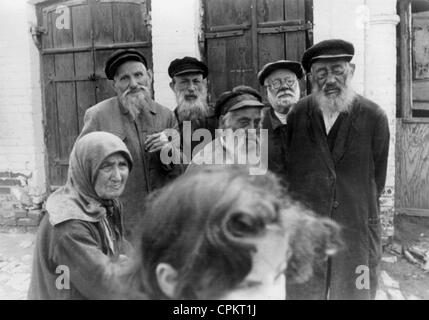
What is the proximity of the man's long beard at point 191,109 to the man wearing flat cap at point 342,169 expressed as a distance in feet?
2.68

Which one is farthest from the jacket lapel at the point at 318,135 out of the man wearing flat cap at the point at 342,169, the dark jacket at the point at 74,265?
the dark jacket at the point at 74,265

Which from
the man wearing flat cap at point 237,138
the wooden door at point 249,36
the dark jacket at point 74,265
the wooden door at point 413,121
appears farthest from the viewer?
the wooden door at point 413,121

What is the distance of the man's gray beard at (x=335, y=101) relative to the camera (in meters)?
2.37

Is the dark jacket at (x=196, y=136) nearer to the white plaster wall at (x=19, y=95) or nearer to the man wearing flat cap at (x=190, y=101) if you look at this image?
the man wearing flat cap at (x=190, y=101)

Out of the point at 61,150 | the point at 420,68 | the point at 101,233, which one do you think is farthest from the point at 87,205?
the point at 420,68

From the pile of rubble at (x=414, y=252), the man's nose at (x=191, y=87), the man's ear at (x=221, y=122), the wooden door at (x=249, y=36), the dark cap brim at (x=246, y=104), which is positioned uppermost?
the wooden door at (x=249, y=36)

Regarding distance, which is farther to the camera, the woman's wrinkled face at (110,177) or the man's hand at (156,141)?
the man's hand at (156,141)

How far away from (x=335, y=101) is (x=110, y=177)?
130 centimetres

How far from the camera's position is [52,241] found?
1.66 metres

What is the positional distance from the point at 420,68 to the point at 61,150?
12.3 feet

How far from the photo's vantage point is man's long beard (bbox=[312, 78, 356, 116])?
237 centimetres

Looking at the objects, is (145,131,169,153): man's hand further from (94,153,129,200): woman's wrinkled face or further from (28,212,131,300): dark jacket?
(28,212,131,300): dark jacket

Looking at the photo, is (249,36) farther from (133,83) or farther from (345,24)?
(133,83)
